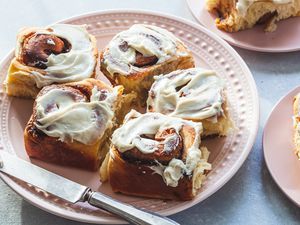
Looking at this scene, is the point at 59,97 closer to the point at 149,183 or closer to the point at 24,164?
the point at 24,164

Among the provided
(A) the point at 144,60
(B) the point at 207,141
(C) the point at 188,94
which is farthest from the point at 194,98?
(A) the point at 144,60

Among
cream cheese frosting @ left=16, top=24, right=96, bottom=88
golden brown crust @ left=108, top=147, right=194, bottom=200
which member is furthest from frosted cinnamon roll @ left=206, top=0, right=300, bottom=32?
golden brown crust @ left=108, top=147, right=194, bottom=200

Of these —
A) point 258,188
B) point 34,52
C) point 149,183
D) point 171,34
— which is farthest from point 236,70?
point 34,52

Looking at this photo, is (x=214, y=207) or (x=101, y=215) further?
(x=214, y=207)

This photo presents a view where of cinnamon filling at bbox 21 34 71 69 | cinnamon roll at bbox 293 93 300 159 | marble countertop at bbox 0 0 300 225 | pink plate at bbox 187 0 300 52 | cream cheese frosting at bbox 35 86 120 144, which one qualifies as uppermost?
cinnamon filling at bbox 21 34 71 69

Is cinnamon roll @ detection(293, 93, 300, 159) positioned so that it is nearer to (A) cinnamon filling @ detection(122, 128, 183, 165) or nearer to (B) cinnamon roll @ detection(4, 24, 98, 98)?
(A) cinnamon filling @ detection(122, 128, 183, 165)
